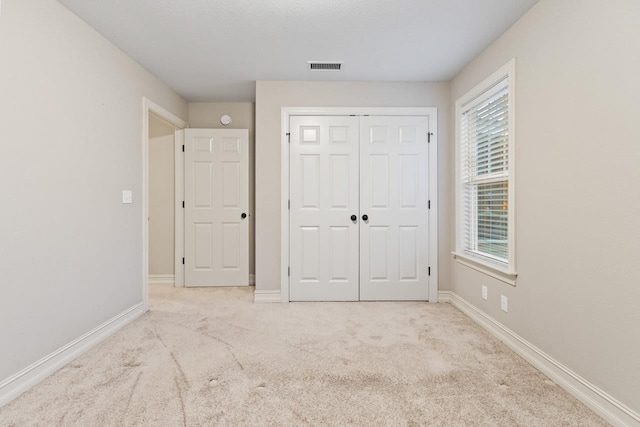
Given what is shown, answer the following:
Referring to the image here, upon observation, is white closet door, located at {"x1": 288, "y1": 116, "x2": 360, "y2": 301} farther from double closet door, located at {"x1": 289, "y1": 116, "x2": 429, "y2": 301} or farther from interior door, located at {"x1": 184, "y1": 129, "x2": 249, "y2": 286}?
interior door, located at {"x1": 184, "y1": 129, "x2": 249, "y2": 286}

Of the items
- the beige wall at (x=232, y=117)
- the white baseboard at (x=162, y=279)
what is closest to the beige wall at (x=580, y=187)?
the beige wall at (x=232, y=117)

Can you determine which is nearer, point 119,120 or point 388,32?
point 388,32

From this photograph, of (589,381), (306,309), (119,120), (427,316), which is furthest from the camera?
(306,309)

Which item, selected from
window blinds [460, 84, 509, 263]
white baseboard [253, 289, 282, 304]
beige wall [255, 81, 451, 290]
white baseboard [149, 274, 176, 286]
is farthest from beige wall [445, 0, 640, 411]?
white baseboard [149, 274, 176, 286]

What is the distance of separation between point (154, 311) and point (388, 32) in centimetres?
339

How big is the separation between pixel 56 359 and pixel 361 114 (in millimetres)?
3347

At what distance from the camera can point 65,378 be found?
6.44ft

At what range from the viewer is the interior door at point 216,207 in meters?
4.14

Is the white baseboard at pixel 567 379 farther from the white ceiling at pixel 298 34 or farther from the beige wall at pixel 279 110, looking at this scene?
the white ceiling at pixel 298 34

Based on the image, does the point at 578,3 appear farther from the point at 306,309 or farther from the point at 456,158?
the point at 306,309

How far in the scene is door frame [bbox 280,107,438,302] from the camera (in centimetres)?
350

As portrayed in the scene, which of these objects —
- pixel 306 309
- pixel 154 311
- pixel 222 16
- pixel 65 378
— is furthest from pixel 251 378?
pixel 222 16

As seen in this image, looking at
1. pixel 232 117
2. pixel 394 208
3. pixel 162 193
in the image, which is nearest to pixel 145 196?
pixel 162 193

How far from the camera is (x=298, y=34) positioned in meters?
2.53
